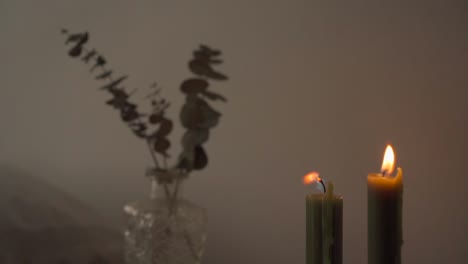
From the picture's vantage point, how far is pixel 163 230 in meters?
0.60

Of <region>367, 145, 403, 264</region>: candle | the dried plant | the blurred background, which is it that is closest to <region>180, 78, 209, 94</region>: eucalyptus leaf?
the dried plant

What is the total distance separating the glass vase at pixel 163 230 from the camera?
1.98 feet

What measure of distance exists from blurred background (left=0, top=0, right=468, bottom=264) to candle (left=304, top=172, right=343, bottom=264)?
341 millimetres

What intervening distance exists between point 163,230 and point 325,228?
7.8 inches

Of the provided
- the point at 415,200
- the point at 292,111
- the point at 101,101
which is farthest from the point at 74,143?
the point at 415,200

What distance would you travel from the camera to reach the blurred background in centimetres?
86

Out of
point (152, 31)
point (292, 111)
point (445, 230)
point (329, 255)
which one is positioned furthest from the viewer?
point (152, 31)

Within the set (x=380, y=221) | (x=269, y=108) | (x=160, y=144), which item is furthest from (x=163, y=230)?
(x=269, y=108)

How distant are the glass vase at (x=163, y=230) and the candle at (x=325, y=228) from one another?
15 centimetres

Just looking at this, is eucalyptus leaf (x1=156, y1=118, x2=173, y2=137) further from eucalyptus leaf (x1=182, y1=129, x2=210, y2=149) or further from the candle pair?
the candle pair

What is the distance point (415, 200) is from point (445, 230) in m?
0.07

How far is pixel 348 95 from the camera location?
0.91 metres

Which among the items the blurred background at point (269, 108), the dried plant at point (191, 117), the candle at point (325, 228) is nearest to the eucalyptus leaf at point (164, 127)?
the dried plant at point (191, 117)

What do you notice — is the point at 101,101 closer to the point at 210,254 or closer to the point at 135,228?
the point at 210,254
